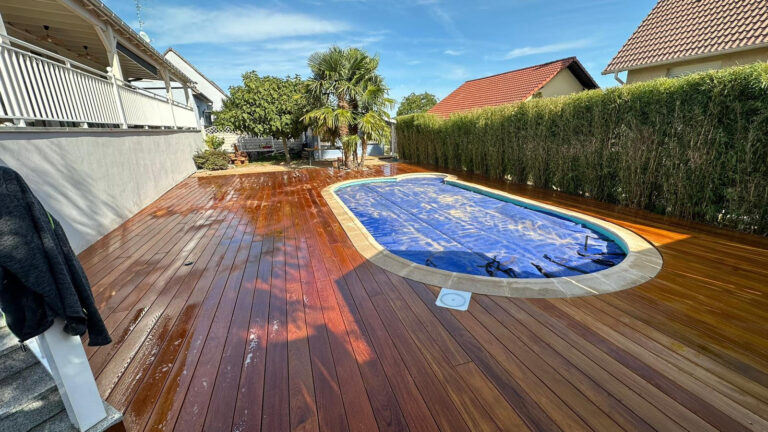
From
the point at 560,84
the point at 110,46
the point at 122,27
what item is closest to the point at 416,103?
the point at 560,84

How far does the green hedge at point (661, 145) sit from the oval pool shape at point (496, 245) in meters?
1.14

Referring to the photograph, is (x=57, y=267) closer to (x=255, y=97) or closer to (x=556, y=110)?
(x=556, y=110)

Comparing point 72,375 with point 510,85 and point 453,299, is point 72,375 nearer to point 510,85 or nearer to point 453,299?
point 453,299

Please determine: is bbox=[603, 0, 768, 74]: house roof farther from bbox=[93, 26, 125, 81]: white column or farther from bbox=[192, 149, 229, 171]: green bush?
bbox=[192, 149, 229, 171]: green bush

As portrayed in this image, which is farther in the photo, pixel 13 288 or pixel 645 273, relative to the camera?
pixel 645 273

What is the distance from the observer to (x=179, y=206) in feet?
19.7

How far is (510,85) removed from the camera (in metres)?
14.7

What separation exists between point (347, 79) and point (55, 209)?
8.42m

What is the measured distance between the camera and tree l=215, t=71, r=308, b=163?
11578 mm

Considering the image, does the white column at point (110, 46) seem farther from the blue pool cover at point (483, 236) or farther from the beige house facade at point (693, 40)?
the beige house facade at point (693, 40)

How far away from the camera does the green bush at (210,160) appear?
11.0 m

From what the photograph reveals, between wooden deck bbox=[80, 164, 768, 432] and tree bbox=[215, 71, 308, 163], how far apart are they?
30.8 ft

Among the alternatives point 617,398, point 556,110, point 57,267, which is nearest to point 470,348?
point 617,398

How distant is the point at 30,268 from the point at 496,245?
14.2ft
